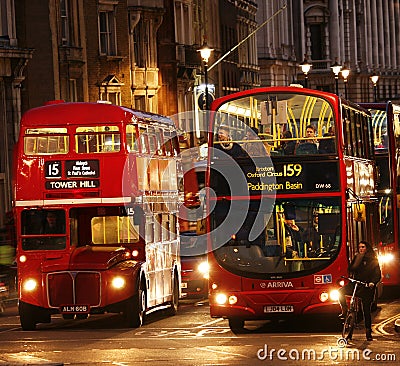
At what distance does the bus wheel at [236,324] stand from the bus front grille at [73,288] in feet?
9.28

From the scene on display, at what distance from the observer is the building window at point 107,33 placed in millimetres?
61250

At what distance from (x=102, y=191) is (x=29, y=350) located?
5762mm

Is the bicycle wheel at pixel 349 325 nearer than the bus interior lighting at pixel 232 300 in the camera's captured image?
Yes

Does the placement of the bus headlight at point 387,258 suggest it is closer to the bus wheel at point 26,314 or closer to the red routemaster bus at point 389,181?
the red routemaster bus at point 389,181

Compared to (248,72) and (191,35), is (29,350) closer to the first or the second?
(191,35)

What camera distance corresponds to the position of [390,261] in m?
40.0

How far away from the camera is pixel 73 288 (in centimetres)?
3253

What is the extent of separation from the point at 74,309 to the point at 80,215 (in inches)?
83.6

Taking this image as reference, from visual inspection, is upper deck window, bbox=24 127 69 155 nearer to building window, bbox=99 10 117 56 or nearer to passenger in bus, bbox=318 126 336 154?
passenger in bus, bbox=318 126 336 154

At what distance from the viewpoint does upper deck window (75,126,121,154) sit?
33156 mm

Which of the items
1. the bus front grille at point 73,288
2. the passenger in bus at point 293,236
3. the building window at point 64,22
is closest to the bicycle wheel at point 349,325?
the passenger in bus at point 293,236

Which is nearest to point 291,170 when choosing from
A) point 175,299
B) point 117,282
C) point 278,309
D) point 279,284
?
point 279,284

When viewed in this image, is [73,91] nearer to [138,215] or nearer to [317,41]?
[138,215]

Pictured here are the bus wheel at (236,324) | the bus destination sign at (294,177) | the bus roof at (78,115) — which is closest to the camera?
the bus destination sign at (294,177)
